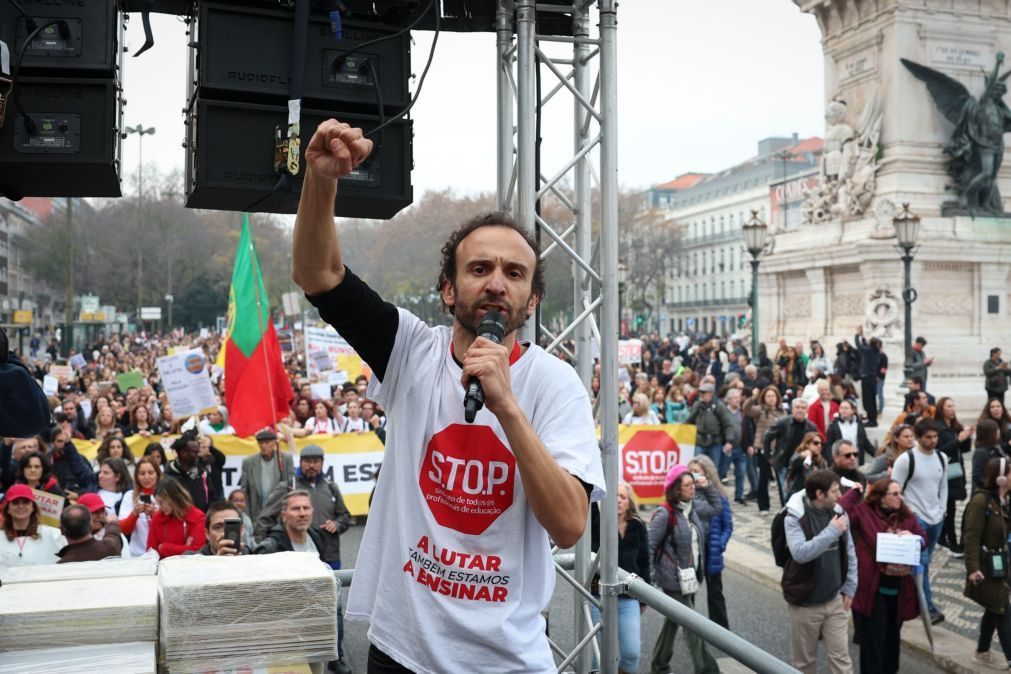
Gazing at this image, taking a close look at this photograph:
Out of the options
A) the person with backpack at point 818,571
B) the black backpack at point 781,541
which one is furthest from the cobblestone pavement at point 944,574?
the black backpack at point 781,541

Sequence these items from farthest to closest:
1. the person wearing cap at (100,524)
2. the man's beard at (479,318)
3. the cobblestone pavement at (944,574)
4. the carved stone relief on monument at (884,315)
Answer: the carved stone relief on monument at (884,315) < the cobblestone pavement at (944,574) < the person wearing cap at (100,524) < the man's beard at (479,318)

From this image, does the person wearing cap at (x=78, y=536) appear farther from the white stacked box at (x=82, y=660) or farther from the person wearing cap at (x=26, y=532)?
the white stacked box at (x=82, y=660)

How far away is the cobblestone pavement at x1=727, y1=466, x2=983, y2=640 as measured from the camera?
859cm

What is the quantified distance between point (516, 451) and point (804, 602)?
5600 millimetres

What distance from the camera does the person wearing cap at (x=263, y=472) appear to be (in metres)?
9.69

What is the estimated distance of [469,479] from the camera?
229 cm

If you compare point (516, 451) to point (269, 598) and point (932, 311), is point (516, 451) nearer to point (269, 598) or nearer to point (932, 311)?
point (269, 598)

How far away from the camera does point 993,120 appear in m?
26.3

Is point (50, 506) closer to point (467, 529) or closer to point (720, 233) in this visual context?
point (467, 529)

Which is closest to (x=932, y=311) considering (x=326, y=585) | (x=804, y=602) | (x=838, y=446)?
(x=838, y=446)

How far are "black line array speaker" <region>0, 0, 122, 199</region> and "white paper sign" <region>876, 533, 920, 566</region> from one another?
5.57 metres

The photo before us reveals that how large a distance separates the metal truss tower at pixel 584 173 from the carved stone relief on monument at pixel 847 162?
2378cm

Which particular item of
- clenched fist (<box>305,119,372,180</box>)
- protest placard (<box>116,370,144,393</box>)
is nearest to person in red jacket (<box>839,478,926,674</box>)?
clenched fist (<box>305,119,372,180</box>)

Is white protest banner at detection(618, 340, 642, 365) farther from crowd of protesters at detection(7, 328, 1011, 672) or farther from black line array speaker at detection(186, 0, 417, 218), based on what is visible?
black line array speaker at detection(186, 0, 417, 218)
